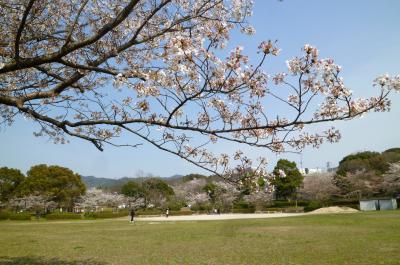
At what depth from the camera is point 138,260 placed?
395 inches

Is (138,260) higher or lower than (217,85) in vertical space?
lower

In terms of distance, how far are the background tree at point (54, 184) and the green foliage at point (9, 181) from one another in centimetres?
197

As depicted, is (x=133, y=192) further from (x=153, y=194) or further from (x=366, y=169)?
(x=366, y=169)

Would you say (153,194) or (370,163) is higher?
(370,163)

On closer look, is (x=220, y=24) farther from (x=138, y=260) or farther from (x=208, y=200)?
(x=208, y=200)

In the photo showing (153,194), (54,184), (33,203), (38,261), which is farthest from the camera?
(153,194)

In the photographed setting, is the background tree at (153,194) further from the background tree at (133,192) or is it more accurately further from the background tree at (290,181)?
the background tree at (290,181)

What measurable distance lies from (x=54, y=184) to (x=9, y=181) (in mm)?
7068

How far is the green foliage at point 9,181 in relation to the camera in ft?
→ 174

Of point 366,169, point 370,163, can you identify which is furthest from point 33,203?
point 370,163

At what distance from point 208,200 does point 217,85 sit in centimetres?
6269

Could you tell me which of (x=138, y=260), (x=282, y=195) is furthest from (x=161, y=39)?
(x=282, y=195)

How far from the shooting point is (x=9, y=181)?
54.4 m

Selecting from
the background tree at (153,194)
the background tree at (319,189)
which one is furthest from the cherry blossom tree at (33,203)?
the background tree at (319,189)
